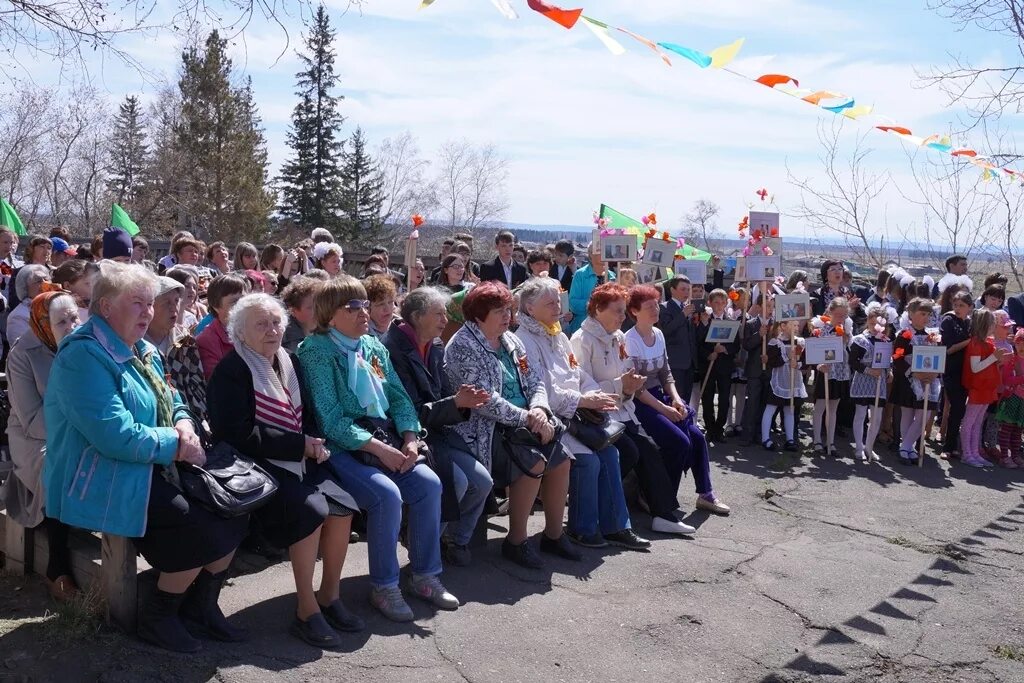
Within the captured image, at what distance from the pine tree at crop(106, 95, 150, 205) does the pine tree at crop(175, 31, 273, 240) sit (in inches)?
104

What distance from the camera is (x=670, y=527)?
6.56m

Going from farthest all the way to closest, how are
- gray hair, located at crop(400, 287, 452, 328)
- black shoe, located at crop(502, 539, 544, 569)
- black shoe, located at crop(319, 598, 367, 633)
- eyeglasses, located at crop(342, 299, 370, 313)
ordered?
black shoe, located at crop(502, 539, 544, 569) < gray hair, located at crop(400, 287, 452, 328) < eyeglasses, located at crop(342, 299, 370, 313) < black shoe, located at crop(319, 598, 367, 633)

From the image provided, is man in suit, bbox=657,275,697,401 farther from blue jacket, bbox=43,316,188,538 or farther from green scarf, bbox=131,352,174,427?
blue jacket, bbox=43,316,188,538

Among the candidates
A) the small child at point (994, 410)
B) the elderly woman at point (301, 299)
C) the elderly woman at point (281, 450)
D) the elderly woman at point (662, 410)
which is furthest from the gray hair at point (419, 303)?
the small child at point (994, 410)

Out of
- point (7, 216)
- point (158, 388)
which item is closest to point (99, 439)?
point (158, 388)

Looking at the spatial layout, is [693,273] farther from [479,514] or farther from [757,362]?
[479,514]

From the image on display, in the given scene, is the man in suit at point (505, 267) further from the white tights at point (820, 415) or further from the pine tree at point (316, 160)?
the pine tree at point (316, 160)

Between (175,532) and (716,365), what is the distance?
725cm

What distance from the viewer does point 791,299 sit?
9.59 meters

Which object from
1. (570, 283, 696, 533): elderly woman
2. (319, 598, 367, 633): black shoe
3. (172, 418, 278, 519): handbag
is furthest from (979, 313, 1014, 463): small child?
(172, 418, 278, 519): handbag

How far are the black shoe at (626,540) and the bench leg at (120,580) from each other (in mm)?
3211

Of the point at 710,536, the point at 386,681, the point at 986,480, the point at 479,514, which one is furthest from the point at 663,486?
the point at 986,480

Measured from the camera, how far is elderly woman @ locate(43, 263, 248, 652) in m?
3.74

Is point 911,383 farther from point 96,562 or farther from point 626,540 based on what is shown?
point 96,562
